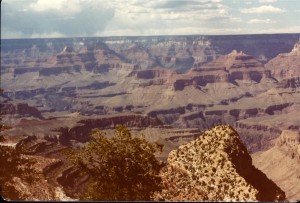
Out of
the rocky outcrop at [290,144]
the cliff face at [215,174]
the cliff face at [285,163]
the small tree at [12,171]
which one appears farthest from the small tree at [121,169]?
the rocky outcrop at [290,144]

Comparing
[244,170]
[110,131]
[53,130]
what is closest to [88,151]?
[244,170]

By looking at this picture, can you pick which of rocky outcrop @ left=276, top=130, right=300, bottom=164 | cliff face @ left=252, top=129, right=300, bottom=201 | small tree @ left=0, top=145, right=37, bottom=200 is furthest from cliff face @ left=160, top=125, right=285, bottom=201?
rocky outcrop @ left=276, top=130, right=300, bottom=164

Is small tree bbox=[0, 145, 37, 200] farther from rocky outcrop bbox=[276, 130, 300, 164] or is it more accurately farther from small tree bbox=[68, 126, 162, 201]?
rocky outcrop bbox=[276, 130, 300, 164]

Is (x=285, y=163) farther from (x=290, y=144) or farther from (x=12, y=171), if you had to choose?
(x=12, y=171)

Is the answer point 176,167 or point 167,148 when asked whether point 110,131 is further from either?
point 176,167

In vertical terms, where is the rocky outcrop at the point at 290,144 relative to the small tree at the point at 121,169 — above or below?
below

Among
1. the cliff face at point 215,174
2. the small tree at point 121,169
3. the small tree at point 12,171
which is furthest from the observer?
the small tree at point 12,171

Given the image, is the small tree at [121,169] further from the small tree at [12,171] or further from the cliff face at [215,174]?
the small tree at [12,171]
